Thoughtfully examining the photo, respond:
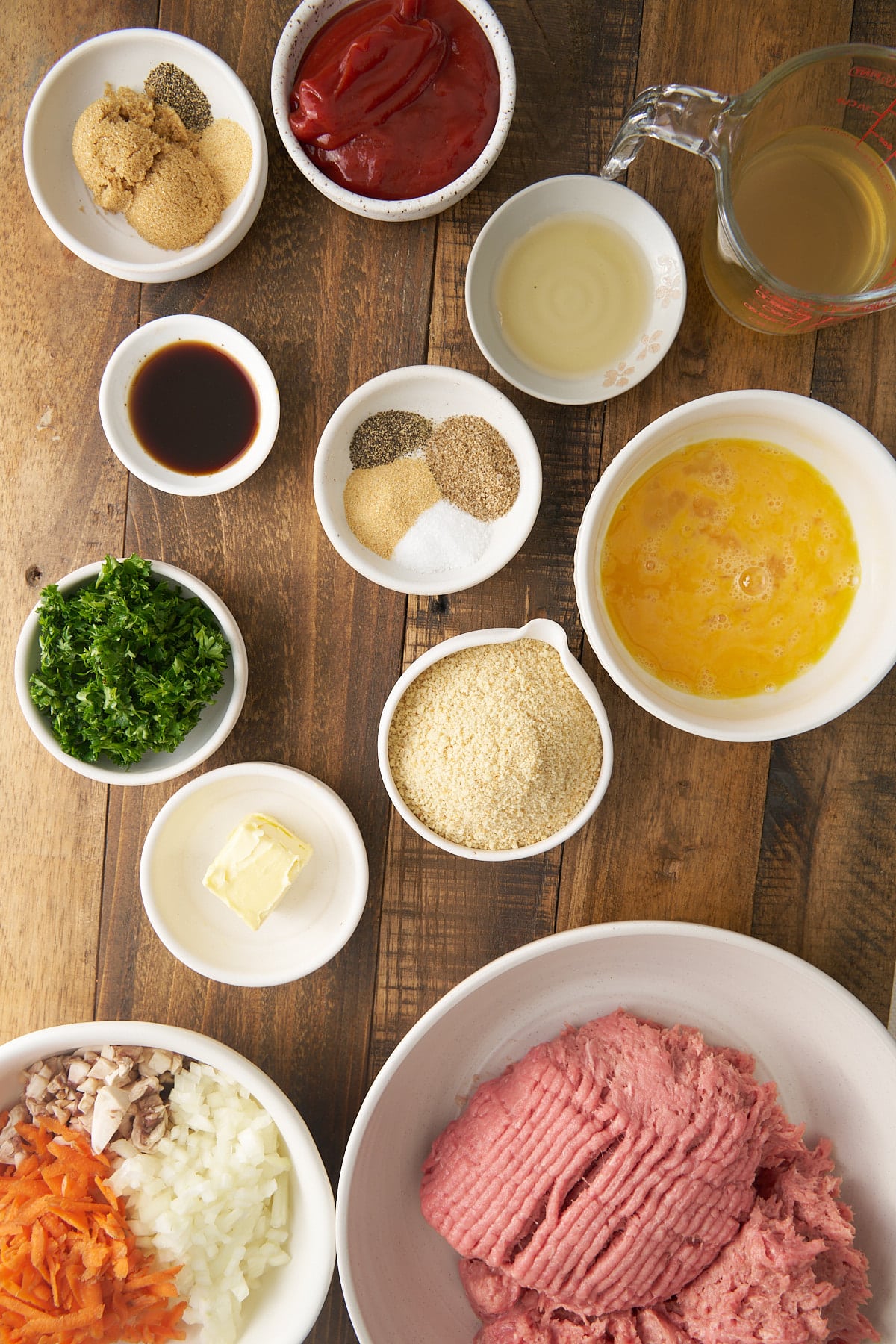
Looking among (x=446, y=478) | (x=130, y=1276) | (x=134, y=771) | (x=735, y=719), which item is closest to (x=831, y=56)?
(x=446, y=478)

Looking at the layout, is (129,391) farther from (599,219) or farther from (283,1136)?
(283,1136)

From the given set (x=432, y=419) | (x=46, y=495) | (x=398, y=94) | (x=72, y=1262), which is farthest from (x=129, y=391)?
(x=72, y=1262)

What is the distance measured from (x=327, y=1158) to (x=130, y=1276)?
345mm

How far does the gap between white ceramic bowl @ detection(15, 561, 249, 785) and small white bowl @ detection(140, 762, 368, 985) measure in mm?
67

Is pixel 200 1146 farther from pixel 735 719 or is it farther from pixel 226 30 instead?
pixel 226 30

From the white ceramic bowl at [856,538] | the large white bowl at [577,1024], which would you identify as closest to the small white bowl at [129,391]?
the white ceramic bowl at [856,538]

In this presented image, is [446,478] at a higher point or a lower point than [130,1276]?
higher

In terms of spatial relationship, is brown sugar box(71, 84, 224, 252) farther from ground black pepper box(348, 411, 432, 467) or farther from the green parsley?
the green parsley

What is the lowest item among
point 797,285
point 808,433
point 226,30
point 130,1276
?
point 130,1276

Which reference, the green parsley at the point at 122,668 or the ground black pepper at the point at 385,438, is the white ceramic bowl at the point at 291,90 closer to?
the ground black pepper at the point at 385,438

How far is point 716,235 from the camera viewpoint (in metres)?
1.32

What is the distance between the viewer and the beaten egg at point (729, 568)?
135cm

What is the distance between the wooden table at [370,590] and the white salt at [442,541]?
0.08 m

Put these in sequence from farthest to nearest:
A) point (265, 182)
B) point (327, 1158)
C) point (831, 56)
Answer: point (327, 1158)
point (265, 182)
point (831, 56)
